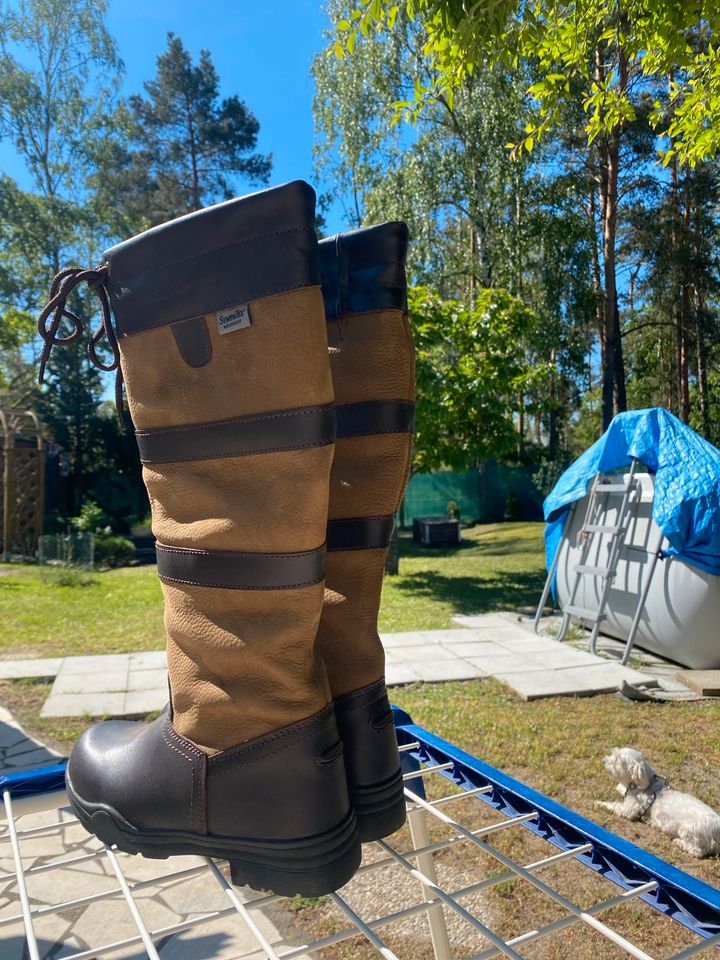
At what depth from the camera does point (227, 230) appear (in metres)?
0.92

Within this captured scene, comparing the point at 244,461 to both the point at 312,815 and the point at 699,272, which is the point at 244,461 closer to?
the point at 312,815

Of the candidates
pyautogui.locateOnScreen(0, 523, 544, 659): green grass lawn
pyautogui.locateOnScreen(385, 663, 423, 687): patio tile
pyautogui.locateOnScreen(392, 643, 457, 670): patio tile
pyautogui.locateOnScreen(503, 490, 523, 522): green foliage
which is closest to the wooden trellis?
pyautogui.locateOnScreen(0, 523, 544, 659): green grass lawn

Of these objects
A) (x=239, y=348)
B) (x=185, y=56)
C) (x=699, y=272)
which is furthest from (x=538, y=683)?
(x=185, y=56)

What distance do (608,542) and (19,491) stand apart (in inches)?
429

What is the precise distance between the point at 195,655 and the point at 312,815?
0.89 feet

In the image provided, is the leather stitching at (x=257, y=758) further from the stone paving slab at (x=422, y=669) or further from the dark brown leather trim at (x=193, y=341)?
the stone paving slab at (x=422, y=669)

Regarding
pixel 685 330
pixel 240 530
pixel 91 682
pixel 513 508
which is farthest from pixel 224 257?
pixel 685 330

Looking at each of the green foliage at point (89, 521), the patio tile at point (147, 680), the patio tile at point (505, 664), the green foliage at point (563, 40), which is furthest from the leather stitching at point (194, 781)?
the green foliage at point (89, 521)

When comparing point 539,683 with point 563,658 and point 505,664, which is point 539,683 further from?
point 563,658

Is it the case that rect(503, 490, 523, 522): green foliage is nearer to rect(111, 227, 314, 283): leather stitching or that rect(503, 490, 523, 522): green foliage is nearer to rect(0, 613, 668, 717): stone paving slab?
rect(0, 613, 668, 717): stone paving slab

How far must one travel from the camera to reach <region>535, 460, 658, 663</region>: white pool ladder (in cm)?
563

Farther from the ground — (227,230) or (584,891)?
Answer: (227,230)

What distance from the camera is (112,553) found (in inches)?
502

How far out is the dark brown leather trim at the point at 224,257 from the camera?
0.90 meters
